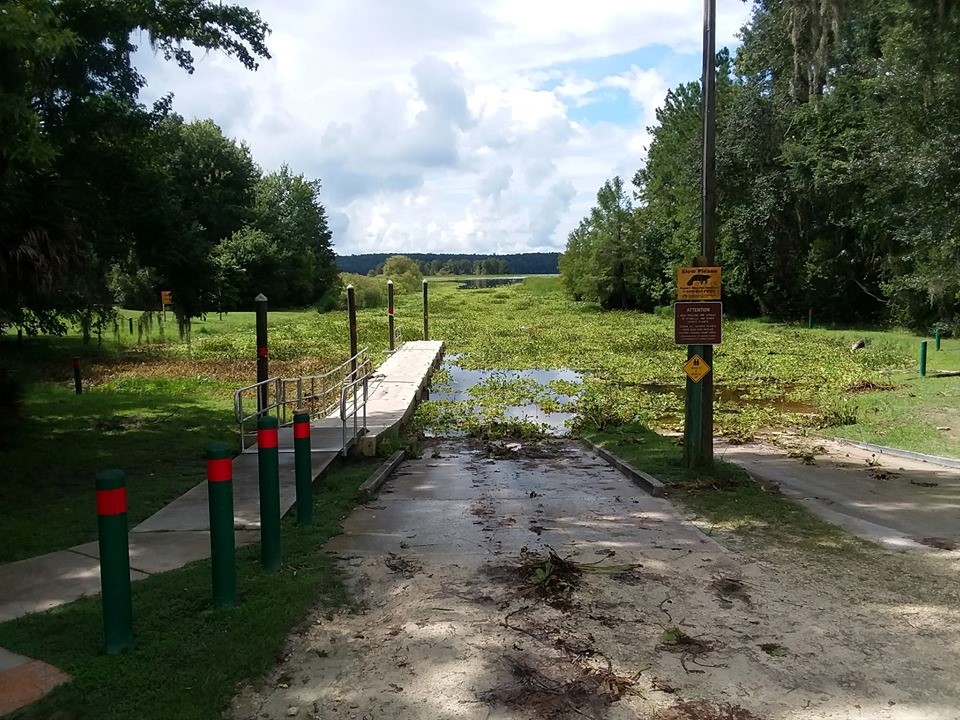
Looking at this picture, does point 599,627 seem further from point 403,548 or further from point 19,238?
point 19,238

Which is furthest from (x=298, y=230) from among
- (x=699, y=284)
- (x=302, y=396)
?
(x=699, y=284)

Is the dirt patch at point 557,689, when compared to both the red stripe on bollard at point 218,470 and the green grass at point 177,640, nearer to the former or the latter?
the green grass at point 177,640

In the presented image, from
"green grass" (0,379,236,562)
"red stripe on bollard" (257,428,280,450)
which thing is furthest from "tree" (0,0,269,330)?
"red stripe on bollard" (257,428,280,450)

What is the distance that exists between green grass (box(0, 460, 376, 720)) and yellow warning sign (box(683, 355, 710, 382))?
4.75 m

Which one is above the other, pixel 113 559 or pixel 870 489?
pixel 113 559

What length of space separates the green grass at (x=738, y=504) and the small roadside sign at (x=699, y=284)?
188 cm

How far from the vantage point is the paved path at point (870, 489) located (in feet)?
22.6

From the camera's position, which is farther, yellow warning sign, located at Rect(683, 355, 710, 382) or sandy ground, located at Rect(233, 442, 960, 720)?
yellow warning sign, located at Rect(683, 355, 710, 382)

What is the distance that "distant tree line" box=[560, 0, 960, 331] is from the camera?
17406 mm

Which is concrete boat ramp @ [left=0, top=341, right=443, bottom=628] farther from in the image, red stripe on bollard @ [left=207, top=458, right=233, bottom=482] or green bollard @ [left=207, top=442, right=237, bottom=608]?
red stripe on bollard @ [left=207, top=458, right=233, bottom=482]

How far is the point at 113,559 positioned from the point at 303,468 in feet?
8.37

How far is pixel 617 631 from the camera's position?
4262 mm

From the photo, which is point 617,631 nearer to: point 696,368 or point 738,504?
point 738,504

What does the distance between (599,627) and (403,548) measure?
1.98 meters
